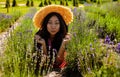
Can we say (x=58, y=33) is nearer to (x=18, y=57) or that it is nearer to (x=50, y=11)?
(x=50, y=11)

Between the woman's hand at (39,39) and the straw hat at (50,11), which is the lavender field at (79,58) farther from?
the straw hat at (50,11)

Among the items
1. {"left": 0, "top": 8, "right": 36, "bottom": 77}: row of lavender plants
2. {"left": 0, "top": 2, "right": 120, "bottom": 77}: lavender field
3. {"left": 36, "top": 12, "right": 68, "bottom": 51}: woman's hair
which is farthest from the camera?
{"left": 36, "top": 12, "right": 68, "bottom": 51}: woman's hair

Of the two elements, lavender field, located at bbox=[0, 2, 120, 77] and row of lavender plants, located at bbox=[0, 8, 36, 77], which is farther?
row of lavender plants, located at bbox=[0, 8, 36, 77]

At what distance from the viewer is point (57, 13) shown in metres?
5.65

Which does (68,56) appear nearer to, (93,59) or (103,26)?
(93,59)

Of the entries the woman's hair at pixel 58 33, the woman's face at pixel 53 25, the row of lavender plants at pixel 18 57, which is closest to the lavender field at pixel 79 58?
the row of lavender plants at pixel 18 57

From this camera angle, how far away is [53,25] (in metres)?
5.46

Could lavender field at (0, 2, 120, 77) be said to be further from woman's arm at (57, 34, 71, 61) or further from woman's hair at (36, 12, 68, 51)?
woman's hair at (36, 12, 68, 51)

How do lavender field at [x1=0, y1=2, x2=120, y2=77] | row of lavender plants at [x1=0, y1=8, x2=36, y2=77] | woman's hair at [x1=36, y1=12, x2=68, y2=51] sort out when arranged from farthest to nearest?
woman's hair at [x1=36, y1=12, x2=68, y2=51] → row of lavender plants at [x1=0, y1=8, x2=36, y2=77] → lavender field at [x1=0, y1=2, x2=120, y2=77]

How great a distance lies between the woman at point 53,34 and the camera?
5.48 meters

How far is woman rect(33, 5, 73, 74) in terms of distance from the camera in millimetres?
5477

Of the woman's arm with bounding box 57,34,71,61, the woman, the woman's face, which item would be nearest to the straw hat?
the woman

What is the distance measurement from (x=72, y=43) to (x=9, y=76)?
144 cm

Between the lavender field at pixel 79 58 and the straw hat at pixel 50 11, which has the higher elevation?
the straw hat at pixel 50 11
